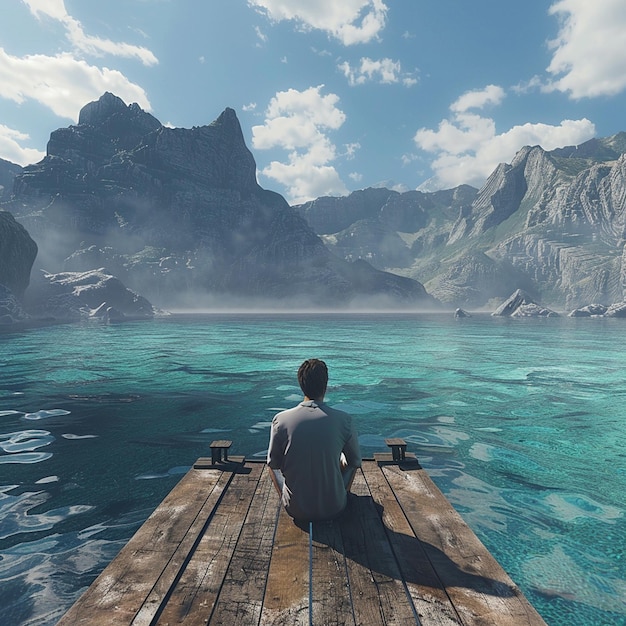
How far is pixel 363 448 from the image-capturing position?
1346 centimetres

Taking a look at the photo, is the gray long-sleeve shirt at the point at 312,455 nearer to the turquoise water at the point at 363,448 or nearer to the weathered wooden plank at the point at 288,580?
the weathered wooden plank at the point at 288,580

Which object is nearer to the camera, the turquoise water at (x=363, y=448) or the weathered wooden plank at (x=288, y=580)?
the weathered wooden plank at (x=288, y=580)

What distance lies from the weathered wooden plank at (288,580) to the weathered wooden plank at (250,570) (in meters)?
0.08

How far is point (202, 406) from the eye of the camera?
19.1m

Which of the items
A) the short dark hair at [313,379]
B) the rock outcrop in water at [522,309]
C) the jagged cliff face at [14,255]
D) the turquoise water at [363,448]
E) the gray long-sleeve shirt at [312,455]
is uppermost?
the jagged cliff face at [14,255]

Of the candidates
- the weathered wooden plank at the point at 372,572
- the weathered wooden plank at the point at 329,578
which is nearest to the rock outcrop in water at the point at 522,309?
the weathered wooden plank at the point at 372,572

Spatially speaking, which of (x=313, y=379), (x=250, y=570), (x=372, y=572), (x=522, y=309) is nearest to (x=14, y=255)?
(x=313, y=379)

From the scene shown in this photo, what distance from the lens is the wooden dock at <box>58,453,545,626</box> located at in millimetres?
3982

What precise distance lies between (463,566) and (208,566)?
10.2ft

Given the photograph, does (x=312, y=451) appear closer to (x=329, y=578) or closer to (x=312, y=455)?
(x=312, y=455)

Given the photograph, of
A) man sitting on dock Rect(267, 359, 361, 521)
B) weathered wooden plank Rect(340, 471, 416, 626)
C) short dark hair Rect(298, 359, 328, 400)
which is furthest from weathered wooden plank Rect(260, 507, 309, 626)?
short dark hair Rect(298, 359, 328, 400)

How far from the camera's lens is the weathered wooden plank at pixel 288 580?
3932 mm

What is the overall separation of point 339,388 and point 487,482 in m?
13.3

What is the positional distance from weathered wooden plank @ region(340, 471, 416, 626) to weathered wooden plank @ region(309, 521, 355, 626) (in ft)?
0.26
